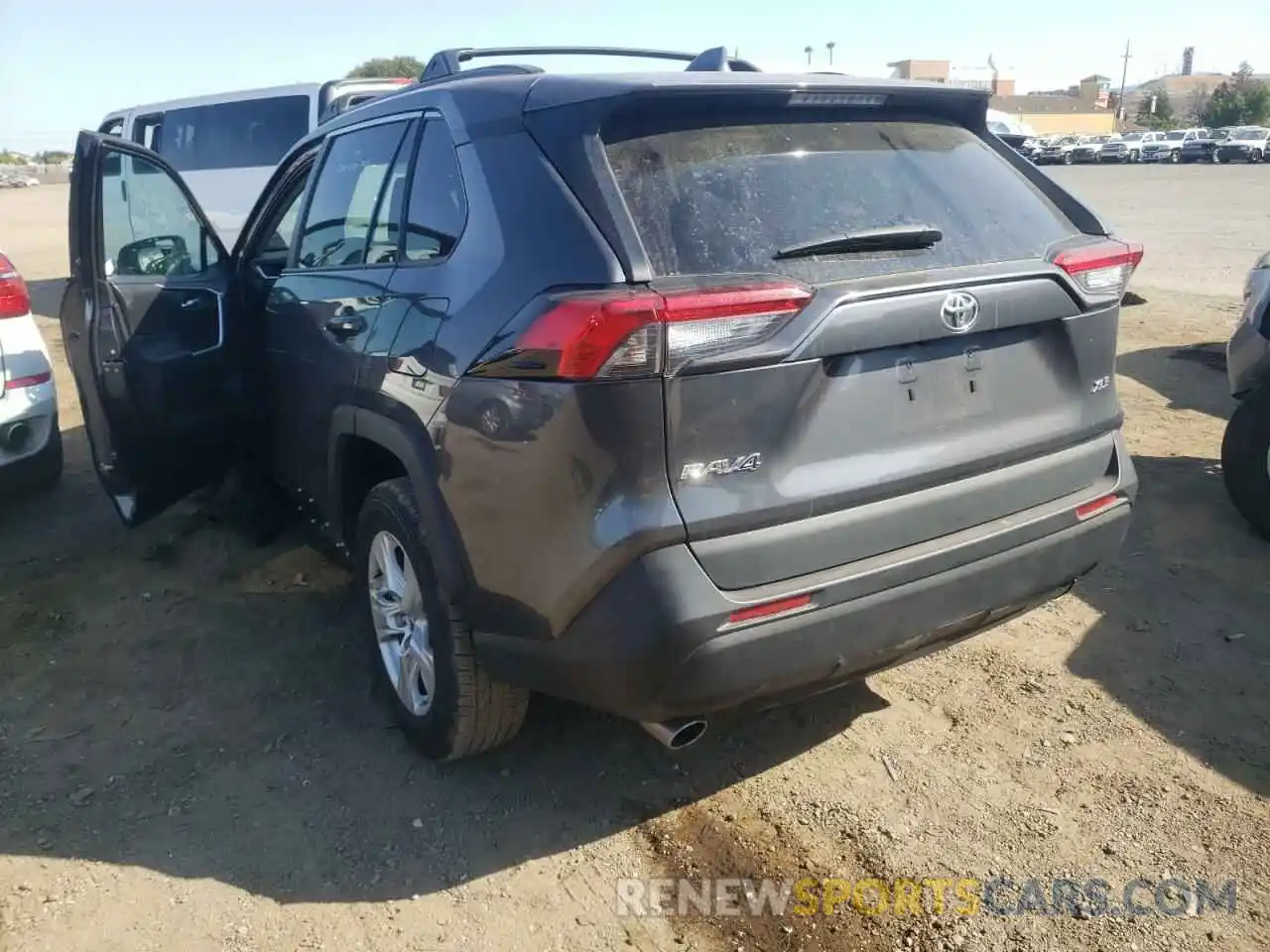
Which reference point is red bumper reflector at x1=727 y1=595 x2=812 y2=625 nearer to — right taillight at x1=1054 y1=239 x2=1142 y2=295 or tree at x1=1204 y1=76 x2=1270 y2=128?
right taillight at x1=1054 y1=239 x2=1142 y2=295

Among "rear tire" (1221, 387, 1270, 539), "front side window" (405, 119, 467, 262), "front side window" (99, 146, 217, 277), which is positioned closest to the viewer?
"front side window" (405, 119, 467, 262)

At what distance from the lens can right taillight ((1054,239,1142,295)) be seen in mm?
2725

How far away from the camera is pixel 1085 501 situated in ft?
9.20

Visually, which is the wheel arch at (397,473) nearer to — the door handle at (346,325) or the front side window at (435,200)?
the door handle at (346,325)

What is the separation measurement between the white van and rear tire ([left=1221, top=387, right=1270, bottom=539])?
28.3 ft

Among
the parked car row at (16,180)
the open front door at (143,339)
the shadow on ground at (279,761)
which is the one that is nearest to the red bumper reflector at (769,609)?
the shadow on ground at (279,761)

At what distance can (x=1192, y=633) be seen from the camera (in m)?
3.77

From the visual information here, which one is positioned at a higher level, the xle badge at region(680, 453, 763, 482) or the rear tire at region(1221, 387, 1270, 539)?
the xle badge at region(680, 453, 763, 482)

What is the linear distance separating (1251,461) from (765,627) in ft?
10.5

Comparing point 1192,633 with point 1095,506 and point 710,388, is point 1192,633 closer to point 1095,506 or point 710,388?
point 1095,506

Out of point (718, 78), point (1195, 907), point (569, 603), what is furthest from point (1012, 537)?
point (718, 78)

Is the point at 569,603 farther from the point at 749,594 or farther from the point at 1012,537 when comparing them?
the point at 1012,537

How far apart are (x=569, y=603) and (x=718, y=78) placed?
1.29 m

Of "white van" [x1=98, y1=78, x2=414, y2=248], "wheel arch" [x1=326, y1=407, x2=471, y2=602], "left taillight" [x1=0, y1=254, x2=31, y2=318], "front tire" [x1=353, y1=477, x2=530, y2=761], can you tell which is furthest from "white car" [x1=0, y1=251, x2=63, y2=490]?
"white van" [x1=98, y1=78, x2=414, y2=248]
